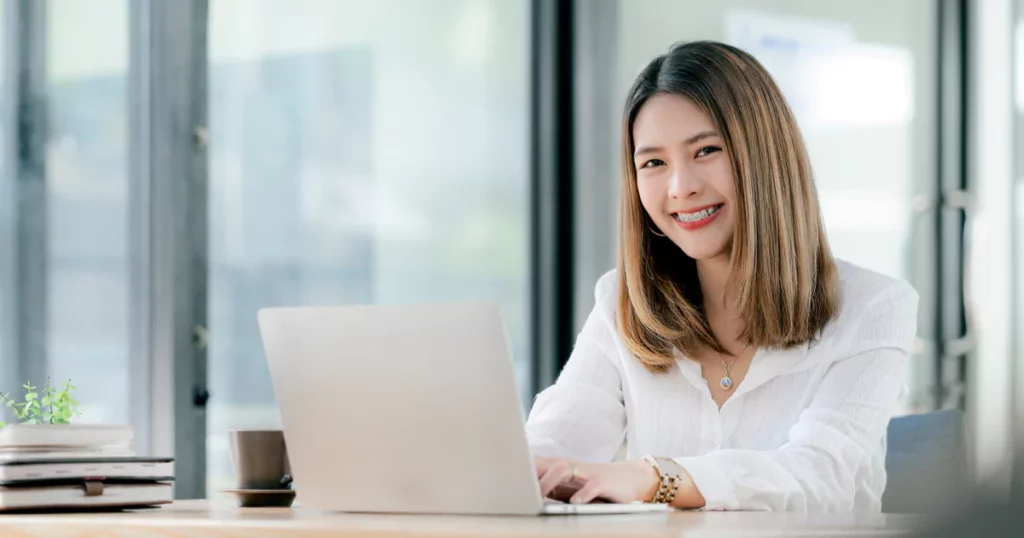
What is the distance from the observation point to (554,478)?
4.32ft

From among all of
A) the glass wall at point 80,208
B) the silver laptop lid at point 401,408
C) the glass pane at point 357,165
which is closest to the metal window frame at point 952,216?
the glass pane at point 357,165

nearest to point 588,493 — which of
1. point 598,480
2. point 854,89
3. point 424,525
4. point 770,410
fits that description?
point 598,480

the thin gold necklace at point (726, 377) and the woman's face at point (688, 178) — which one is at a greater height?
the woman's face at point (688, 178)

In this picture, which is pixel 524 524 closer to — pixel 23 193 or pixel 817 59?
pixel 23 193

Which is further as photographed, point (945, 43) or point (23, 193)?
point (945, 43)

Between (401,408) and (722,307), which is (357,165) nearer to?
(722,307)

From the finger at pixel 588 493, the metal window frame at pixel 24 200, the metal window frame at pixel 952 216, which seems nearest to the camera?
the finger at pixel 588 493

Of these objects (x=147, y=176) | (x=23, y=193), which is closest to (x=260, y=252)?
(x=147, y=176)

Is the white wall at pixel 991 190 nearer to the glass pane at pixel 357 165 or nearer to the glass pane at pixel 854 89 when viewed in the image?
the glass pane at pixel 854 89

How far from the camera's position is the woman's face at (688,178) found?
5.95 ft

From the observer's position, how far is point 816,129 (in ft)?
13.6

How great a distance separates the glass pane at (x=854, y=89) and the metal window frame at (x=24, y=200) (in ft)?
5.97

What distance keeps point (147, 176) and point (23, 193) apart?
0.87 ft

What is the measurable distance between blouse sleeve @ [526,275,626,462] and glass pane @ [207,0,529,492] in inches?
45.4
